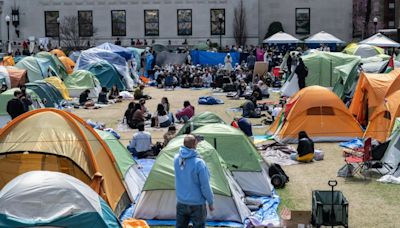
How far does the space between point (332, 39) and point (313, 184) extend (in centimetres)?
2974

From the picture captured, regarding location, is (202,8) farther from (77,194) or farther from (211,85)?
(77,194)

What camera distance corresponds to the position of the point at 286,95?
2878 centimetres

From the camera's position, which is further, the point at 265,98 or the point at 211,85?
the point at 211,85

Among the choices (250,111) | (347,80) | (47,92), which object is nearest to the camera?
(347,80)

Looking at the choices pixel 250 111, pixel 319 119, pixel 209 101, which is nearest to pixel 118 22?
pixel 209 101

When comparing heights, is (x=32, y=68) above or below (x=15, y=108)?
above

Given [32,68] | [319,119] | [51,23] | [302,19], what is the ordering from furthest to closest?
[302,19], [51,23], [32,68], [319,119]

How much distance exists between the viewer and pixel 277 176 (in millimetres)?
13156

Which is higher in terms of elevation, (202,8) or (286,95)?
(202,8)

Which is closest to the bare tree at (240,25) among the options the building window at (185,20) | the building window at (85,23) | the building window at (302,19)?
the building window at (185,20)

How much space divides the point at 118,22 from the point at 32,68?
2165cm

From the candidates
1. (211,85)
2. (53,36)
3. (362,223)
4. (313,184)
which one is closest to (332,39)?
(211,85)

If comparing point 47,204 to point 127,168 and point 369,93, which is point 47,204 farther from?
point 369,93

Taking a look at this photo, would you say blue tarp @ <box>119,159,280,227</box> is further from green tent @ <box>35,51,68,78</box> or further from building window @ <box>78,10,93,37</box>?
building window @ <box>78,10,93,37</box>
